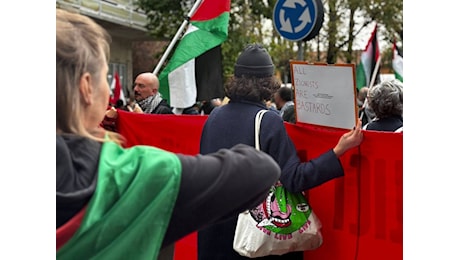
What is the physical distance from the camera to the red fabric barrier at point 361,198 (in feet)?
12.3

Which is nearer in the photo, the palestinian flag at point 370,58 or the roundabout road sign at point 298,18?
the roundabout road sign at point 298,18

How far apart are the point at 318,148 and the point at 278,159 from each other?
1.55ft

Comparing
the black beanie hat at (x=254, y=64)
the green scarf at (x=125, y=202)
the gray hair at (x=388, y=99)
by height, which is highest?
the black beanie hat at (x=254, y=64)

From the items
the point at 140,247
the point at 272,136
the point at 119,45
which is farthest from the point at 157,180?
the point at 119,45

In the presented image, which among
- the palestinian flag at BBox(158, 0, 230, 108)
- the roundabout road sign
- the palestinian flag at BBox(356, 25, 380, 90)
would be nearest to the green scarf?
the palestinian flag at BBox(158, 0, 230, 108)

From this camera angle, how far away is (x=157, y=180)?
5.58 feet

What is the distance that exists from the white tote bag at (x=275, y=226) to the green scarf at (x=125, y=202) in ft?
6.52

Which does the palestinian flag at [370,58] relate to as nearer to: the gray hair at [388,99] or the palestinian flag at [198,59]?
the palestinian flag at [198,59]

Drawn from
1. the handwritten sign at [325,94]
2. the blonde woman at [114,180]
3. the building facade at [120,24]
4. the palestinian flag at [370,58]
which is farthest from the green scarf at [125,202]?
the building facade at [120,24]

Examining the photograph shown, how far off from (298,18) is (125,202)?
6.11 m

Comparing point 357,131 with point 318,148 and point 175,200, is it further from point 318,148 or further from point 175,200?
point 175,200

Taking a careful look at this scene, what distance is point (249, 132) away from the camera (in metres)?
3.82

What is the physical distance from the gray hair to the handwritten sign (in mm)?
612

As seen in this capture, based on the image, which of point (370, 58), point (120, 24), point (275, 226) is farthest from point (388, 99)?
point (120, 24)
